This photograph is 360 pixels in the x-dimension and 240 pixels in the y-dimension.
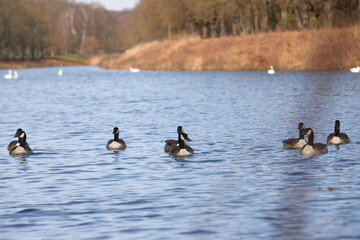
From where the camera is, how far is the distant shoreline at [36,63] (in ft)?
481

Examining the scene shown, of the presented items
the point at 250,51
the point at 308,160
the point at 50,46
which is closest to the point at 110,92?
the point at 250,51

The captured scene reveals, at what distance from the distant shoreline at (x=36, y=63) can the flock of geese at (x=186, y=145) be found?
127 metres

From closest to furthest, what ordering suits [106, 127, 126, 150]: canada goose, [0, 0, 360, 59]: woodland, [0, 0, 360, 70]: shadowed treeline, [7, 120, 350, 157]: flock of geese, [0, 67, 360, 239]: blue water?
[0, 67, 360, 239]: blue water
[7, 120, 350, 157]: flock of geese
[106, 127, 126, 150]: canada goose
[0, 0, 360, 70]: shadowed treeline
[0, 0, 360, 59]: woodland

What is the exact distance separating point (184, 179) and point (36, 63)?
5968 inches

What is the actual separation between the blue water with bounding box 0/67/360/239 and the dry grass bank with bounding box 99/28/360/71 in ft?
91.1

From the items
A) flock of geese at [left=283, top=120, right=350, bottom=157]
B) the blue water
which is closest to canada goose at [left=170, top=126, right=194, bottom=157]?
the blue water

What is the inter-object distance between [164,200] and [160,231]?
2394mm

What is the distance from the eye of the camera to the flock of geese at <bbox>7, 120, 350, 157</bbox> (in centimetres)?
1839

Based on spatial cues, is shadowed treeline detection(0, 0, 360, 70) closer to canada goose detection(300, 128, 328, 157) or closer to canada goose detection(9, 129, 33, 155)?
canada goose detection(300, 128, 328, 157)

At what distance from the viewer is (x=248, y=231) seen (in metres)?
10.7

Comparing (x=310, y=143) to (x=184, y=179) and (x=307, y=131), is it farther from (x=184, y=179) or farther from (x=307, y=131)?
(x=184, y=179)

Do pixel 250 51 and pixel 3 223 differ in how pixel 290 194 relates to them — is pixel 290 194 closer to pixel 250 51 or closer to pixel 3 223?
pixel 3 223

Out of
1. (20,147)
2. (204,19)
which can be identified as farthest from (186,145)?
(204,19)

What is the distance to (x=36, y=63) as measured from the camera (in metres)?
162
